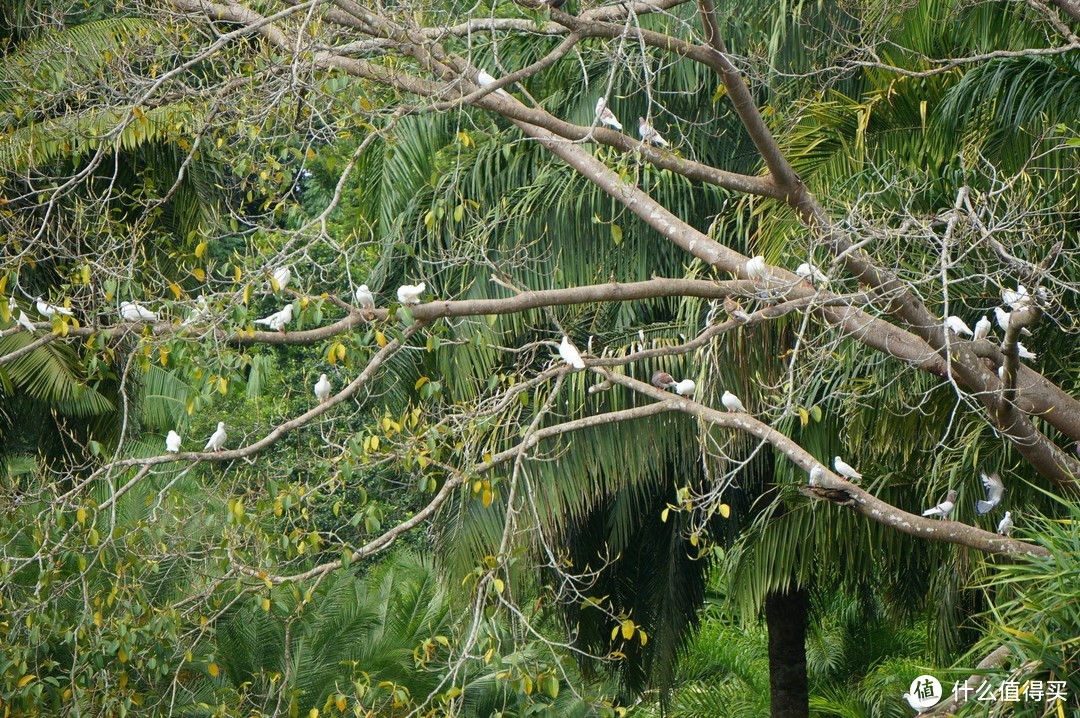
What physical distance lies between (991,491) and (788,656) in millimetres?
3832

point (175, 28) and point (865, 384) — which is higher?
point (175, 28)

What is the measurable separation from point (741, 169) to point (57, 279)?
536 cm

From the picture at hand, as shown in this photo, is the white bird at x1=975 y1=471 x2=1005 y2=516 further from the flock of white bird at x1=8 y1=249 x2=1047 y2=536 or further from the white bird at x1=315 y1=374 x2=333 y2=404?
the white bird at x1=315 y1=374 x2=333 y2=404

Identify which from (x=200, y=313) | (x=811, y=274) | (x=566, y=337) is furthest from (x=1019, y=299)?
(x=200, y=313)

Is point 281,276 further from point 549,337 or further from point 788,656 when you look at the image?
point 788,656

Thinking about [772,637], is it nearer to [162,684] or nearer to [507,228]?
[507,228]

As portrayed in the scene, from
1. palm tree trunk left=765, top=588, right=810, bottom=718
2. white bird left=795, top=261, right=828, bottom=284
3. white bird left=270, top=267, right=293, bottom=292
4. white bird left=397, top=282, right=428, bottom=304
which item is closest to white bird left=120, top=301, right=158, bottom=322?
white bird left=270, top=267, right=293, bottom=292

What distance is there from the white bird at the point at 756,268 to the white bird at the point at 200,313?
229 cm

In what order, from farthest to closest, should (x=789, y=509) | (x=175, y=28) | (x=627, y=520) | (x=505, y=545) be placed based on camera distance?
(x=627, y=520) → (x=789, y=509) → (x=175, y=28) → (x=505, y=545)

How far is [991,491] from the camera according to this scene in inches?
237

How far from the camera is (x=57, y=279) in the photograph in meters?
9.05

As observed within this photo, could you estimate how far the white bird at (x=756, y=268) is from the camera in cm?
496

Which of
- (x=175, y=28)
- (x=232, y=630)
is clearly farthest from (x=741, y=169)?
(x=232, y=630)

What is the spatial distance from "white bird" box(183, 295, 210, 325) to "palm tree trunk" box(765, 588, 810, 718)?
6.20 metres
